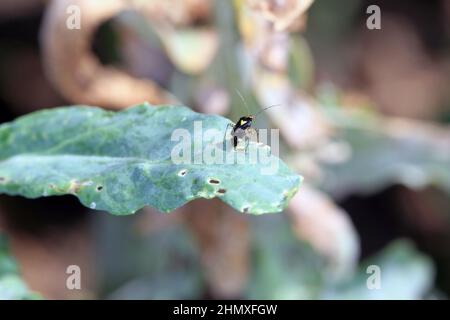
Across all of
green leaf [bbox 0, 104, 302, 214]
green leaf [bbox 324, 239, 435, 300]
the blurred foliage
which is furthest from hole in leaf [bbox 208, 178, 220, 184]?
green leaf [bbox 324, 239, 435, 300]

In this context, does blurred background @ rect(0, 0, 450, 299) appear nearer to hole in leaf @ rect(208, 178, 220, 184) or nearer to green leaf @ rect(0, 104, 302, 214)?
green leaf @ rect(0, 104, 302, 214)

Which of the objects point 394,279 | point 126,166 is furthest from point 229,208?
point 126,166

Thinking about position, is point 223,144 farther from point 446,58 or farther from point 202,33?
point 446,58

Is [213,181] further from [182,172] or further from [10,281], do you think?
[10,281]

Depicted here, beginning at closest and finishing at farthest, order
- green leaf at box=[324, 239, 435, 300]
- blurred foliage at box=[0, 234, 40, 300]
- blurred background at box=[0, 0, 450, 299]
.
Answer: blurred foliage at box=[0, 234, 40, 300] < blurred background at box=[0, 0, 450, 299] < green leaf at box=[324, 239, 435, 300]

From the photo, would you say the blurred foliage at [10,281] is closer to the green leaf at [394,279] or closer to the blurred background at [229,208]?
the blurred background at [229,208]

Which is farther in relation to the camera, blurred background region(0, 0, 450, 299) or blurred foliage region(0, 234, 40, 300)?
blurred background region(0, 0, 450, 299)
